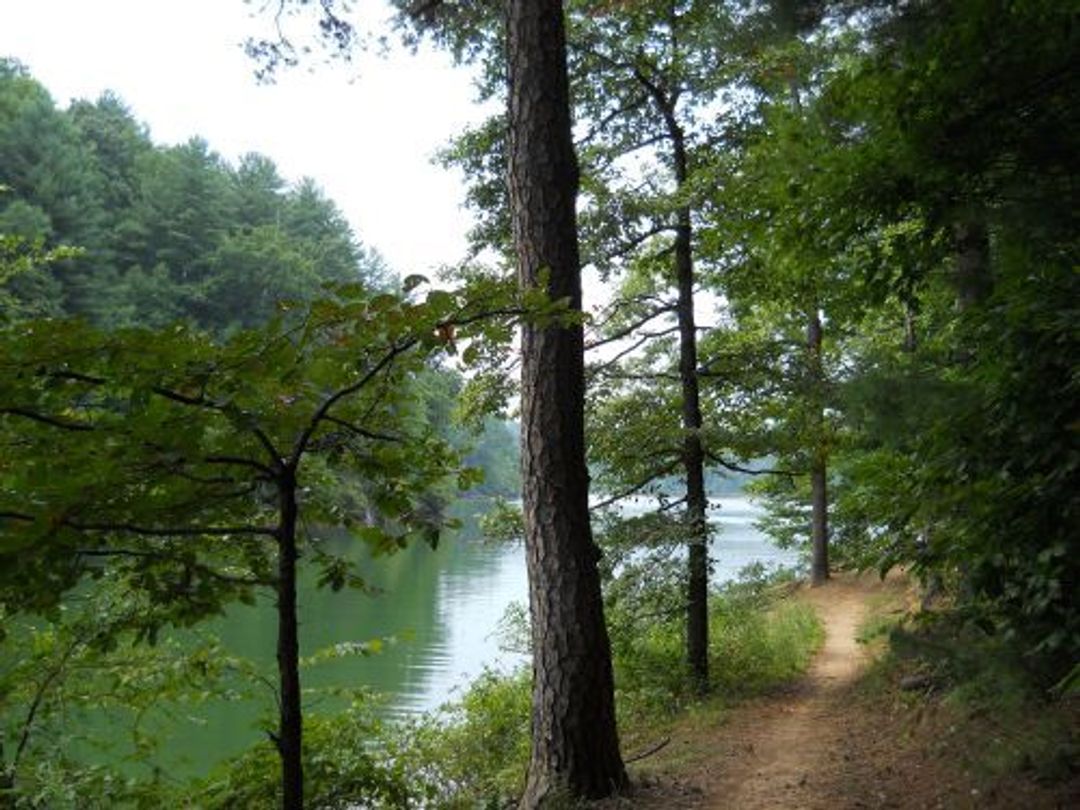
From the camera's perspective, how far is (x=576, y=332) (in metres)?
5.49

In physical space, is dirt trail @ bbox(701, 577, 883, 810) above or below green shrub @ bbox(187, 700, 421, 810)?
below

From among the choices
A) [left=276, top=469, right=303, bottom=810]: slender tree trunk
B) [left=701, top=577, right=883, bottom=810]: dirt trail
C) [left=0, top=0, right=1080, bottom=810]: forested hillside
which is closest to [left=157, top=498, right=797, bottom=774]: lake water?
[left=0, top=0, right=1080, bottom=810]: forested hillside

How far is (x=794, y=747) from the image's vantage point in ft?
23.1

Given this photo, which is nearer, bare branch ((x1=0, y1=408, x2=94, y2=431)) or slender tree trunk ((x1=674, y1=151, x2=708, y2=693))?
bare branch ((x1=0, y1=408, x2=94, y2=431))

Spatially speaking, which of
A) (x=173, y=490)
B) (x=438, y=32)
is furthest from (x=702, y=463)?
(x=173, y=490)

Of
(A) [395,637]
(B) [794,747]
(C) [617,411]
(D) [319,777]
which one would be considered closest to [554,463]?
(A) [395,637]

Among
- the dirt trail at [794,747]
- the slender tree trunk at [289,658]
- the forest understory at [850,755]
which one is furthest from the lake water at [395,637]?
the slender tree trunk at [289,658]

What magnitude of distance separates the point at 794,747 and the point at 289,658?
5955 millimetres

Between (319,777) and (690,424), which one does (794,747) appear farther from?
(319,777)

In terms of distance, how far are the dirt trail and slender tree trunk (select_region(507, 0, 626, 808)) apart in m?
1.13

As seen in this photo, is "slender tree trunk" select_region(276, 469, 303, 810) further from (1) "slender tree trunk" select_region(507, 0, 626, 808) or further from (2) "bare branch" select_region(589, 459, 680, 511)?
(2) "bare branch" select_region(589, 459, 680, 511)

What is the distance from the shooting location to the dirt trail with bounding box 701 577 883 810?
225 inches

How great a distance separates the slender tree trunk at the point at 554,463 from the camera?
5176 mm

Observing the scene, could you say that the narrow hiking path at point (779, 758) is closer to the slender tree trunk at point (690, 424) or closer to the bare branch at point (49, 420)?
the slender tree trunk at point (690, 424)
